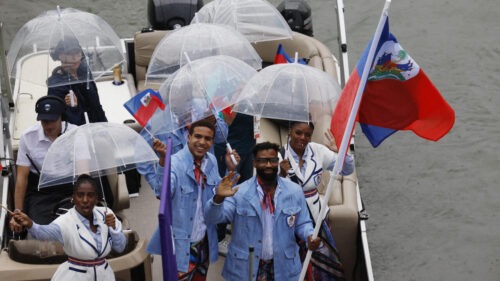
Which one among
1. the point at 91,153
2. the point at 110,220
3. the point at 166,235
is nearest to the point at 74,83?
the point at 91,153

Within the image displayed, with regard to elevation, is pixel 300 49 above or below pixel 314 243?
below

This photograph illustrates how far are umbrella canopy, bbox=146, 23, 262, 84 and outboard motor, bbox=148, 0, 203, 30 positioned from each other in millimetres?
2128

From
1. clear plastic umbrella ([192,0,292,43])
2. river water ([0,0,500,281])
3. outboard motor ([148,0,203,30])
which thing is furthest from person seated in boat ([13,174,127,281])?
outboard motor ([148,0,203,30])

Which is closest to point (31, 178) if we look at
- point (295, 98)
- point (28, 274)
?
point (28, 274)

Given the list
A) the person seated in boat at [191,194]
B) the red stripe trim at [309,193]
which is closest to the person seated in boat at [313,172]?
the red stripe trim at [309,193]

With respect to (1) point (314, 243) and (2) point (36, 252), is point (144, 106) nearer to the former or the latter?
(2) point (36, 252)

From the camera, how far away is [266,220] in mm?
7375

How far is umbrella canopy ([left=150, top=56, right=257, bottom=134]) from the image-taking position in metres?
7.98

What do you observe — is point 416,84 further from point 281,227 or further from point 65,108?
point 65,108

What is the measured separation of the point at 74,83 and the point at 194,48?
0.96 m

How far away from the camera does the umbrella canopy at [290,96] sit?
7.84m

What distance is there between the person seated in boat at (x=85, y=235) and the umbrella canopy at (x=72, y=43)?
187 centimetres

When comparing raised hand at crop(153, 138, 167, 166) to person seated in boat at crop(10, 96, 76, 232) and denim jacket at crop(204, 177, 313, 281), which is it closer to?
denim jacket at crop(204, 177, 313, 281)

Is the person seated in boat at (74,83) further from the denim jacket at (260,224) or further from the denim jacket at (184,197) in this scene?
the denim jacket at (260,224)
